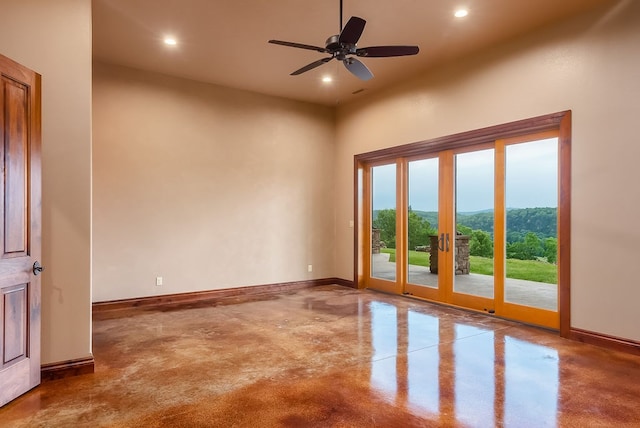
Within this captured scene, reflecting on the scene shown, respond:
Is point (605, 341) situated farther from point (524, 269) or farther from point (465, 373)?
point (465, 373)

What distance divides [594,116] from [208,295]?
5827mm

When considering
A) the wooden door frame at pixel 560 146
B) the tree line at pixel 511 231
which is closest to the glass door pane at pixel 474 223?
the tree line at pixel 511 231

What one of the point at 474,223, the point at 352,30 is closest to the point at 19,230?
the point at 352,30

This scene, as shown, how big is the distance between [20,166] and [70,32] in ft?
4.20

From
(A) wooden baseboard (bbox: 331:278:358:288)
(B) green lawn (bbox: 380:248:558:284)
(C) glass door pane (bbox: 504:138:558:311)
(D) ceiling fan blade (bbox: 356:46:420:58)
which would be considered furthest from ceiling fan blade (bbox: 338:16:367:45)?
(A) wooden baseboard (bbox: 331:278:358:288)

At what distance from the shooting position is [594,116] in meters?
4.10

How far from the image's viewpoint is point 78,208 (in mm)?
3377

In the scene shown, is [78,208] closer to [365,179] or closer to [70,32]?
[70,32]

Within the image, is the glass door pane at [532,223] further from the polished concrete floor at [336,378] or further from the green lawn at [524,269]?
the polished concrete floor at [336,378]

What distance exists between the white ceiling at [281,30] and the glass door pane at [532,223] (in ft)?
5.02

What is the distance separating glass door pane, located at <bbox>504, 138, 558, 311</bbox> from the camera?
4.63 metres

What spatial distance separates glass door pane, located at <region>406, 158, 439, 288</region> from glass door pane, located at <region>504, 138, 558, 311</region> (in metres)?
1.24

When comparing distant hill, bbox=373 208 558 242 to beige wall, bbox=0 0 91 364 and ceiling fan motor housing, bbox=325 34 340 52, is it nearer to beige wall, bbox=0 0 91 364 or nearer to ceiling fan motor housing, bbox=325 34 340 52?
ceiling fan motor housing, bbox=325 34 340 52

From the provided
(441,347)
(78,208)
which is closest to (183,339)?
(78,208)
